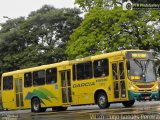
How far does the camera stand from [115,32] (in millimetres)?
44094

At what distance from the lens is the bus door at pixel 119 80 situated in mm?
22156

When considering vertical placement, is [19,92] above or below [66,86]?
below

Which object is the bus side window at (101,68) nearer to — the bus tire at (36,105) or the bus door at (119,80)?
the bus door at (119,80)

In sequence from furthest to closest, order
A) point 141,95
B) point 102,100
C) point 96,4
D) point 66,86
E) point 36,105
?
point 96,4 < point 36,105 < point 66,86 < point 102,100 < point 141,95

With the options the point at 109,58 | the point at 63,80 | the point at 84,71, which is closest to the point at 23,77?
the point at 63,80

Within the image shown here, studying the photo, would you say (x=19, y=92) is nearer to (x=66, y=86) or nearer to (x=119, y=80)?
(x=66, y=86)

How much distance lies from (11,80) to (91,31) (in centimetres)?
1821

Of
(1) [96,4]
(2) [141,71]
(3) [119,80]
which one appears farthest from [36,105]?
(1) [96,4]

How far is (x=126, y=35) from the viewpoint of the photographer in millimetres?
44000

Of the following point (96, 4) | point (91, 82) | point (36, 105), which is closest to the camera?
point (91, 82)

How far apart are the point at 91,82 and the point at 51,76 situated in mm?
3706

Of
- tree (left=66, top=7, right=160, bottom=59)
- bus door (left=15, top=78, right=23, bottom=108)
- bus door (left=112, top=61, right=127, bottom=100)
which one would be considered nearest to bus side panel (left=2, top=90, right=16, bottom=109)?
bus door (left=15, top=78, right=23, bottom=108)

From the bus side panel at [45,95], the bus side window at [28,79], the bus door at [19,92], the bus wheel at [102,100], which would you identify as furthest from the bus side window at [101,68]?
the bus door at [19,92]

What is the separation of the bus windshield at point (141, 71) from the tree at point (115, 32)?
801 inches
